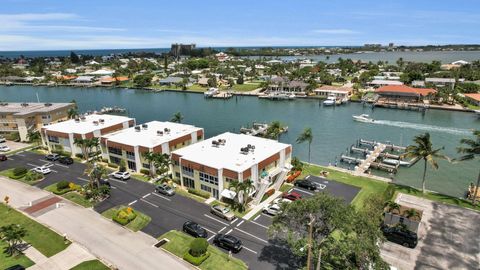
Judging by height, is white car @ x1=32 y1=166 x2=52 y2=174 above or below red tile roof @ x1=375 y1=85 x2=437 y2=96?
below

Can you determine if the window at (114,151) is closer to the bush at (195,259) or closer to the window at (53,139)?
the window at (53,139)

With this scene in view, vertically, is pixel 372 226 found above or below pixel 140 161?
above

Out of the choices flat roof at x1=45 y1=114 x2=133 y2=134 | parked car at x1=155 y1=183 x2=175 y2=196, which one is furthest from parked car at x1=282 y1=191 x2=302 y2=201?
flat roof at x1=45 y1=114 x2=133 y2=134

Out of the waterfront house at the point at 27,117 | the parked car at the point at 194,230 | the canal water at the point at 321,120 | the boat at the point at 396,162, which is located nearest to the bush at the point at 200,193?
the parked car at the point at 194,230

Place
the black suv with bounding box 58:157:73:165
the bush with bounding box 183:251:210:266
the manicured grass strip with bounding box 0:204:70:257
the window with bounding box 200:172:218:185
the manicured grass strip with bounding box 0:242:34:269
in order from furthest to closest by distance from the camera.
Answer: the black suv with bounding box 58:157:73:165 → the window with bounding box 200:172:218:185 → the manicured grass strip with bounding box 0:204:70:257 → the manicured grass strip with bounding box 0:242:34:269 → the bush with bounding box 183:251:210:266

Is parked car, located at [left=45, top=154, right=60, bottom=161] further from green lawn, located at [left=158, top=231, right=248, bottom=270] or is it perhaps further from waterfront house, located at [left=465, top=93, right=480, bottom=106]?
waterfront house, located at [left=465, top=93, right=480, bottom=106]

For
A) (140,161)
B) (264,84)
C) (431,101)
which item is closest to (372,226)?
(140,161)

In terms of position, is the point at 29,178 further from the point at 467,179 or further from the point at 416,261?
the point at 467,179
